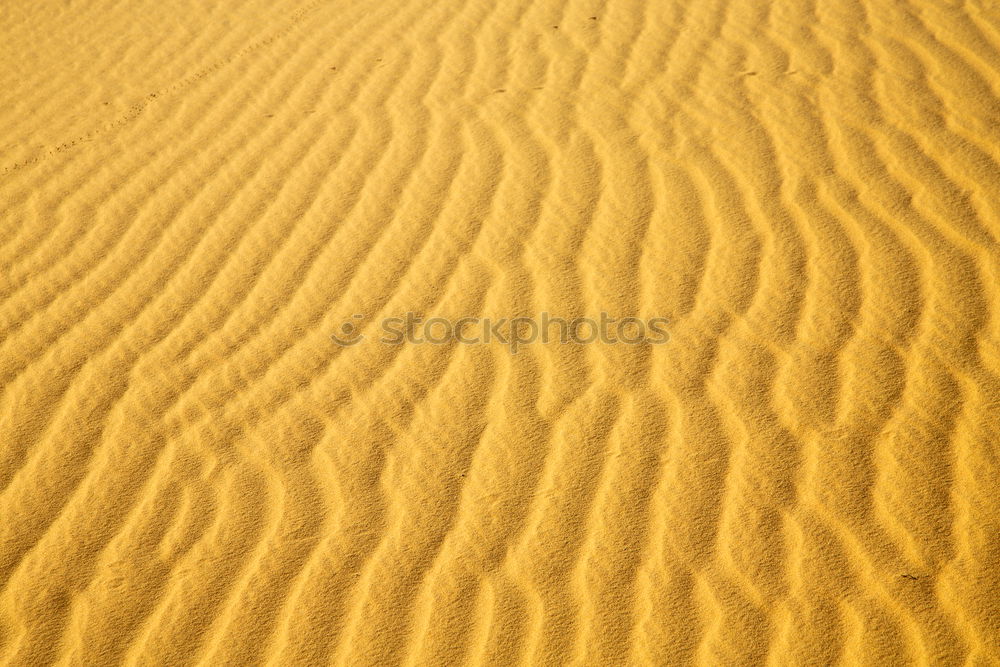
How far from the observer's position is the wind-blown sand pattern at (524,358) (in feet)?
6.60

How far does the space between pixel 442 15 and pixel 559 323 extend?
261cm

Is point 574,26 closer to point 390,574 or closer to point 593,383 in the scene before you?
point 593,383

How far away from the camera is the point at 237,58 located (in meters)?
4.41

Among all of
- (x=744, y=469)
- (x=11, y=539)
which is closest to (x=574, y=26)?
(x=744, y=469)

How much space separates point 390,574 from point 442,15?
136 inches

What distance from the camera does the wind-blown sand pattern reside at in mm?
2012

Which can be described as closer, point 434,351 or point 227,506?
point 227,506

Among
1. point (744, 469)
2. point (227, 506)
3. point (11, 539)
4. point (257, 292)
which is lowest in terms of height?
point (11, 539)

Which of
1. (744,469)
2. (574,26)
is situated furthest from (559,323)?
(574,26)

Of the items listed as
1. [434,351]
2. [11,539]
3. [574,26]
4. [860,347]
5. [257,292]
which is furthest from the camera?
[574,26]

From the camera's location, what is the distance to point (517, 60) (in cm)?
409

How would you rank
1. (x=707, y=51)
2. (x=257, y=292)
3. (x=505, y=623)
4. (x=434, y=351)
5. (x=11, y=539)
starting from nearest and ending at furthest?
(x=505, y=623), (x=11, y=539), (x=434, y=351), (x=257, y=292), (x=707, y=51)

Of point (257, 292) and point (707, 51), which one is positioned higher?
point (707, 51)

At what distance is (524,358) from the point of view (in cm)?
262
